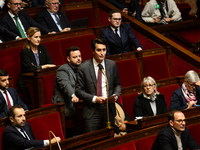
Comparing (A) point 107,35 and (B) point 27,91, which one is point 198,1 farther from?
(B) point 27,91

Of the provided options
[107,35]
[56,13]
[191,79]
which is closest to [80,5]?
[56,13]

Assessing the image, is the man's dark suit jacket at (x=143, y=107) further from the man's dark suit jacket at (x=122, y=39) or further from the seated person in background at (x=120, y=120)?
the man's dark suit jacket at (x=122, y=39)

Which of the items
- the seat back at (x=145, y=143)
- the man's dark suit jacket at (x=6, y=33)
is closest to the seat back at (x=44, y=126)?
the seat back at (x=145, y=143)

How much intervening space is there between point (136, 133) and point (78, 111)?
29cm

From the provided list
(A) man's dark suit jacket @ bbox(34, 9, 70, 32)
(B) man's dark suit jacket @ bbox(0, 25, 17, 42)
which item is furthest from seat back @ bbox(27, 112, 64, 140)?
(A) man's dark suit jacket @ bbox(34, 9, 70, 32)

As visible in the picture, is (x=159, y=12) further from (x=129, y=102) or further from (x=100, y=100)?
(x=100, y=100)

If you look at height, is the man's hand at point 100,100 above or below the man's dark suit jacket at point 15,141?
above

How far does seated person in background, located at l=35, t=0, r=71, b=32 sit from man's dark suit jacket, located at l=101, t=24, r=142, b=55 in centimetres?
23

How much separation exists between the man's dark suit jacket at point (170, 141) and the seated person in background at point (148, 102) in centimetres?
23

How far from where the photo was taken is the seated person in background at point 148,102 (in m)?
1.29

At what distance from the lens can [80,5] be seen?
6.48 ft

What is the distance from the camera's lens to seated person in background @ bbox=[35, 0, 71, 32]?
1713 millimetres

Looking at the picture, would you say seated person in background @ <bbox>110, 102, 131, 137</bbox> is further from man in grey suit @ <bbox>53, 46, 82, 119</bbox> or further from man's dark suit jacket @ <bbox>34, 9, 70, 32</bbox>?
man's dark suit jacket @ <bbox>34, 9, 70, 32</bbox>

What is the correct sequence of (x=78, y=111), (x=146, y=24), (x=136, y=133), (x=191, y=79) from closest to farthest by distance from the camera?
(x=136, y=133) → (x=78, y=111) → (x=191, y=79) → (x=146, y=24)
